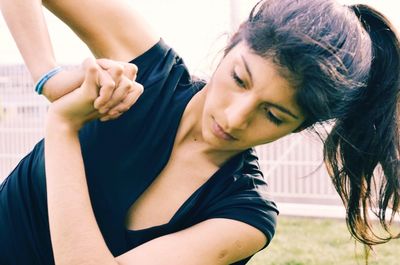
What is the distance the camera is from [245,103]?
5.68ft

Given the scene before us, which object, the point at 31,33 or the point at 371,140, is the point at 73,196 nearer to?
the point at 31,33

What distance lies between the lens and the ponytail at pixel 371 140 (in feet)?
6.75

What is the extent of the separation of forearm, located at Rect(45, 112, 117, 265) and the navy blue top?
5.5 inches

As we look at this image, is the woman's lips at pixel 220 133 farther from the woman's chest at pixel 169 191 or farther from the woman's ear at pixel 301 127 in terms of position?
the woman's ear at pixel 301 127

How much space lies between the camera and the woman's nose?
173cm

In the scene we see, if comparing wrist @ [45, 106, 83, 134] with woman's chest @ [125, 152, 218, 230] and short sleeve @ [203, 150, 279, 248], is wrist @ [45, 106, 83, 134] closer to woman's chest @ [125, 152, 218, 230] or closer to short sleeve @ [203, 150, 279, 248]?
woman's chest @ [125, 152, 218, 230]

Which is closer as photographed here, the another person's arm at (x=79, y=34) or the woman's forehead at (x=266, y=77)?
the another person's arm at (x=79, y=34)

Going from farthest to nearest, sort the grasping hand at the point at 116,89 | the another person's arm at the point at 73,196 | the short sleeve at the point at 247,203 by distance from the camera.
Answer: the short sleeve at the point at 247,203 < the another person's arm at the point at 73,196 < the grasping hand at the point at 116,89

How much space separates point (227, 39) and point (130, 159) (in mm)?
560

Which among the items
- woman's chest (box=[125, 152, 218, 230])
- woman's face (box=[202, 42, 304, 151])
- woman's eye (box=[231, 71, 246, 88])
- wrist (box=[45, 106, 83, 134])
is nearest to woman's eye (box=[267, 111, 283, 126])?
woman's face (box=[202, 42, 304, 151])

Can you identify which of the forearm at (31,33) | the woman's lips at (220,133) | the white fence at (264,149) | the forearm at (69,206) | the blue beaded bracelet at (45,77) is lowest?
the white fence at (264,149)

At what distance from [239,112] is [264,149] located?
598cm

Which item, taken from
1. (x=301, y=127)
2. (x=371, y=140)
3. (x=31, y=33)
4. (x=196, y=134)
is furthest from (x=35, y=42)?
(x=371, y=140)

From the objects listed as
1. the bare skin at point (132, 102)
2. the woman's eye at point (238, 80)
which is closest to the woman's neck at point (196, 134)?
the bare skin at point (132, 102)
